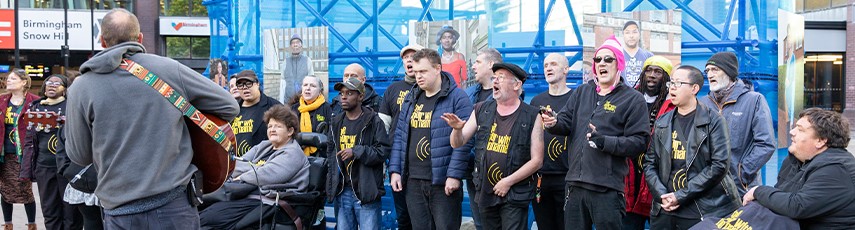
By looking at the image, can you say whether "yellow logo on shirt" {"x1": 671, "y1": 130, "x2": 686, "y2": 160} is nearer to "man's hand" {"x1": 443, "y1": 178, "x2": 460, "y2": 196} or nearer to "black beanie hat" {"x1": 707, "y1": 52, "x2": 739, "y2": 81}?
"black beanie hat" {"x1": 707, "y1": 52, "x2": 739, "y2": 81}

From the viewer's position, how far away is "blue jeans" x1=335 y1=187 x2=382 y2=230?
707cm

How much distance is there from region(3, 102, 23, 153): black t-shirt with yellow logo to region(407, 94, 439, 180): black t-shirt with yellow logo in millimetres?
4373

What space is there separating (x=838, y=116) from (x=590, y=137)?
135 centimetres

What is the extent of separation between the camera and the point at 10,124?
872 cm

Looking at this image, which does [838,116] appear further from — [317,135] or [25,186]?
[25,186]

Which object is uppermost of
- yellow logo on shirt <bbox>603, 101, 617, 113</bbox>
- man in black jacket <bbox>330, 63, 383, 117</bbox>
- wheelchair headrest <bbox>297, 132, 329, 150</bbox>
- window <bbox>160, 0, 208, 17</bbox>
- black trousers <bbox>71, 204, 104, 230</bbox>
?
window <bbox>160, 0, 208, 17</bbox>

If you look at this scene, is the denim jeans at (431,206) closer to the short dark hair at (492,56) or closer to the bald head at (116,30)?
the short dark hair at (492,56)

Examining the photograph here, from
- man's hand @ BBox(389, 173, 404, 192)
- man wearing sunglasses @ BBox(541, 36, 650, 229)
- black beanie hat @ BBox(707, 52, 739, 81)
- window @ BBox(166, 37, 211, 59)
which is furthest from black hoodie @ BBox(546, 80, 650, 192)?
window @ BBox(166, 37, 211, 59)

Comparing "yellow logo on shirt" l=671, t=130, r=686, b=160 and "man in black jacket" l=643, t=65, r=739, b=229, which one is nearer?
"man in black jacket" l=643, t=65, r=739, b=229

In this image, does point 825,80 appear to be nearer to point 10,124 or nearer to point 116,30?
point 10,124

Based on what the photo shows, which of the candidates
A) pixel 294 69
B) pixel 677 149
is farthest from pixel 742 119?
pixel 294 69

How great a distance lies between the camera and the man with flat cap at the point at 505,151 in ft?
19.3

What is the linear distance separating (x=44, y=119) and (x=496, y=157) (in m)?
4.57

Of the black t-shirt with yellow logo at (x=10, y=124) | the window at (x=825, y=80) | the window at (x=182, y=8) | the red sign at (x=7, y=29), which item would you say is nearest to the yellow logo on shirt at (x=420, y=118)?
the black t-shirt with yellow logo at (x=10, y=124)
